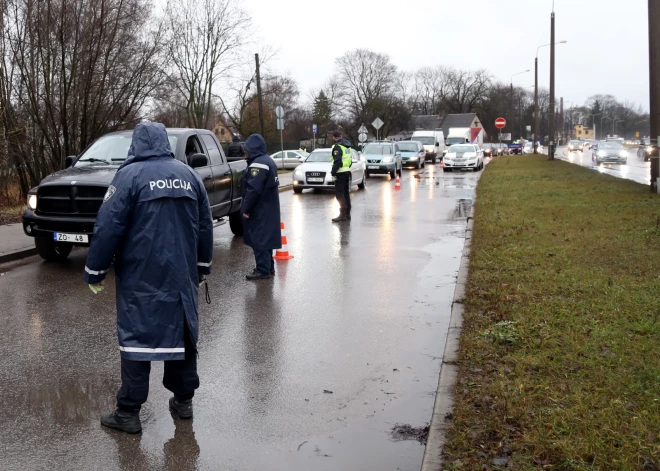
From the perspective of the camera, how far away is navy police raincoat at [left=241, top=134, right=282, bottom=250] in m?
8.77

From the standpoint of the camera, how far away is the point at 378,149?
3114 centimetres

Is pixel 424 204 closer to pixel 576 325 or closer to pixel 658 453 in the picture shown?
pixel 576 325

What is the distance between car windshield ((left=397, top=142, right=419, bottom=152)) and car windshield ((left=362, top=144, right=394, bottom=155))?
751cm

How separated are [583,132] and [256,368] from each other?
18311cm

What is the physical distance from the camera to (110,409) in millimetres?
4773

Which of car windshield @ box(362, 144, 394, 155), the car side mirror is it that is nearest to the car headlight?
the car side mirror

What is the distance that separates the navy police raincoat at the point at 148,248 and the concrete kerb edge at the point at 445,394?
1558 mm

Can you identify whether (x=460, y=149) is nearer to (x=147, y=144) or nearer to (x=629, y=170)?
(x=629, y=170)

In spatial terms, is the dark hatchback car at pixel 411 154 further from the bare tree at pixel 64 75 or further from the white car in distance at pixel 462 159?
the bare tree at pixel 64 75

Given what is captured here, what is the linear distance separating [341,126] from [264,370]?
8630 cm

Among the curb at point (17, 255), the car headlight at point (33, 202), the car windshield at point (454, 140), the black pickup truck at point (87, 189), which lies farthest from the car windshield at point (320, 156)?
the car windshield at point (454, 140)

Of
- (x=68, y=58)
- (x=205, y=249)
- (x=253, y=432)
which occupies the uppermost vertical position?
(x=68, y=58)

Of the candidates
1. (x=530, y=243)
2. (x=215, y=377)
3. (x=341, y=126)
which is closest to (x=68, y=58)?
(x=530, y=243)

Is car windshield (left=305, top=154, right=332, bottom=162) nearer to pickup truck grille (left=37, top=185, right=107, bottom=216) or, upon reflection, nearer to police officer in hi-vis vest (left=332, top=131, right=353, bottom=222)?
police officer in hi-vis vest (left=332, top=131, right=353, bottom=222)
